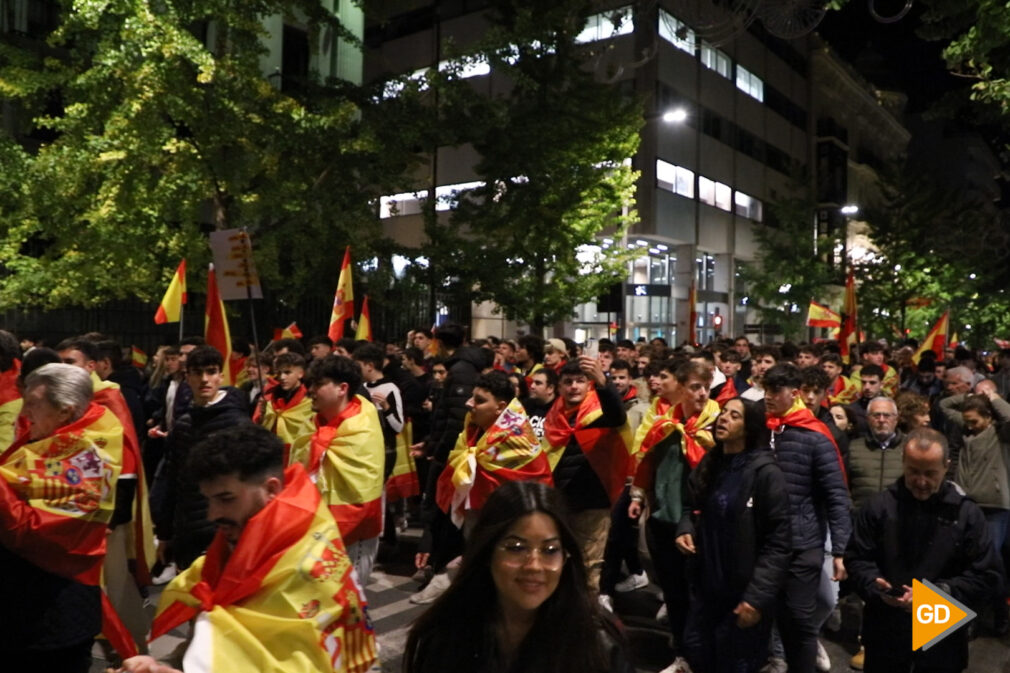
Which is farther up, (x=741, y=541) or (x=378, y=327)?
(x=378, y=327)

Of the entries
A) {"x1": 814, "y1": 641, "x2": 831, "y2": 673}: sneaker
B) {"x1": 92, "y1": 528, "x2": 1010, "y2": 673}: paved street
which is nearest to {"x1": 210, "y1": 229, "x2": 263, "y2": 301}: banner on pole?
{"x1": 92, "y1": 528, "x2": 1010, "y2": 673}: paved street

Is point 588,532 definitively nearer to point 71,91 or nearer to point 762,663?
point 762,663

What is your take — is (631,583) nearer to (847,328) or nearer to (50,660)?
(50,660)

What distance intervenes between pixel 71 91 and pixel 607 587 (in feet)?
47.1

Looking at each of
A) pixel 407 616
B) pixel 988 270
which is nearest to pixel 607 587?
pixel 407 616

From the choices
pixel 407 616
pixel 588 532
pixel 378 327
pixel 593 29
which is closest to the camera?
pixel 588 532

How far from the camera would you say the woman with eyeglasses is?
2471 millimetres

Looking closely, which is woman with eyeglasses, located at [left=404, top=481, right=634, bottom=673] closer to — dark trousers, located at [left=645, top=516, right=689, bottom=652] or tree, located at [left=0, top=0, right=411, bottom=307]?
dark trousers, located at [left=645, top=516, right=689, bottom=652]

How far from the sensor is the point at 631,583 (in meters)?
8.15

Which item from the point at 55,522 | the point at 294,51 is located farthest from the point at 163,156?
the point at 55,522

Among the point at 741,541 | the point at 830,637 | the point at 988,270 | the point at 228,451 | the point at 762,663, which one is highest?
the point at 988,270

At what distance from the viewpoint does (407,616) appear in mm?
7016

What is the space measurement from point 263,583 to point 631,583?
6057 millimetres

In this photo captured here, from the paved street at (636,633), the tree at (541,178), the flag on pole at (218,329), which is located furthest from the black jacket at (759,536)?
the tree at (541,178)
